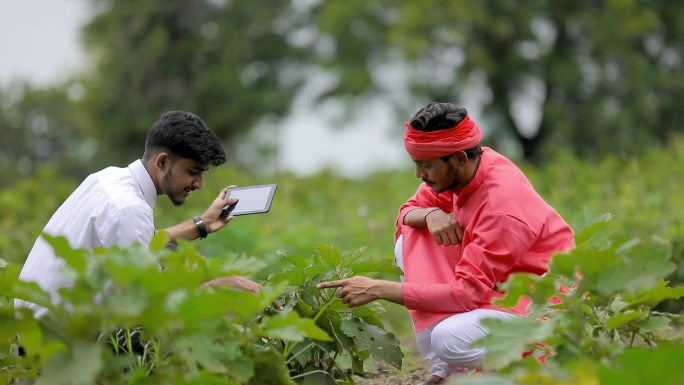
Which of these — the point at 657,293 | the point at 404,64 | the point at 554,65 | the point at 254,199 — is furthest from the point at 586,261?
the point at 404,64

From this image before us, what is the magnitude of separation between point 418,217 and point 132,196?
1.26m

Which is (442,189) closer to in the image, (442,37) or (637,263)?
(637,263)

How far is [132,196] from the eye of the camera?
3.74 meters

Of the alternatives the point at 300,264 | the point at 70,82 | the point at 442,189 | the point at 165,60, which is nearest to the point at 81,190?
the point at 300,264

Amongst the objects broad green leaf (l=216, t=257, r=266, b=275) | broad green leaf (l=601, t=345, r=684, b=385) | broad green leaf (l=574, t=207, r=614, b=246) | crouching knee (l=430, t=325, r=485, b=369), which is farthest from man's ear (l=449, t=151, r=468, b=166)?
broad green leaf (l=601, t=345, r=684, b=385)

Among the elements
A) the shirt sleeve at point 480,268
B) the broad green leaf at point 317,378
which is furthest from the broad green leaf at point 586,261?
the broad green leaf at point 317,378

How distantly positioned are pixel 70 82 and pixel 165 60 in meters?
18.3

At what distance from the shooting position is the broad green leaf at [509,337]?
9.57 feet

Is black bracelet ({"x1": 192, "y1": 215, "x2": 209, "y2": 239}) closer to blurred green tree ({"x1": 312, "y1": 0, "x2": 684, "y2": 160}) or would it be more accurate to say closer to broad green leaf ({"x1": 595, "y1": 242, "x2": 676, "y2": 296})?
broad green leaf ({"x1": 595, "y1": 242, "x2": 676, "y2": 296})

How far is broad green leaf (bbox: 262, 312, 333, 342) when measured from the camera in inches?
116

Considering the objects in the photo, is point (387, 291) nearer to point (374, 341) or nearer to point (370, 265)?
point (370, 265)

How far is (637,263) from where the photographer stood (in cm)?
302

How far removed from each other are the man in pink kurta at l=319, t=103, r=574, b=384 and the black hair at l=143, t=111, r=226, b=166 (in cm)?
66

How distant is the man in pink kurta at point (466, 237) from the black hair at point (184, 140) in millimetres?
661
